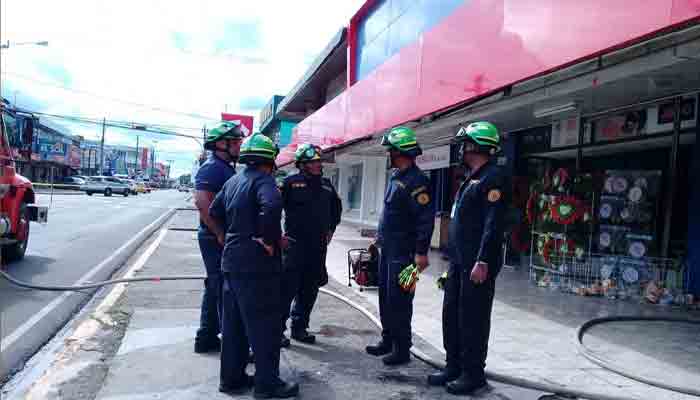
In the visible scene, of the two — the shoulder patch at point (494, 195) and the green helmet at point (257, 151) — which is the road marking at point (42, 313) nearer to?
the green helmet at point (257, 151)

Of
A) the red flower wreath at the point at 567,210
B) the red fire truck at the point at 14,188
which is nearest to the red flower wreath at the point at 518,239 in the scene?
the red flower wreath at the point at 567,210

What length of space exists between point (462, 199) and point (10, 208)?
7774 millimetres

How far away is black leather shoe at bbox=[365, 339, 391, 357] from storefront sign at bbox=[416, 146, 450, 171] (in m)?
7.85

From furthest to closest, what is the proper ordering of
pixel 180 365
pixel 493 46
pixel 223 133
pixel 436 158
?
pixel 436 158, pixel 493 46, pixel 223 133, pixel 180 365

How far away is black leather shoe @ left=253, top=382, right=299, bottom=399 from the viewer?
3.61 metres

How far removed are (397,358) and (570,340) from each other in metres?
2.07

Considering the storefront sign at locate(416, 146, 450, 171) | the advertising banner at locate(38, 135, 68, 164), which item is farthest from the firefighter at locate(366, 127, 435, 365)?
the advertising banner at locate(38, 135, 68, 164)

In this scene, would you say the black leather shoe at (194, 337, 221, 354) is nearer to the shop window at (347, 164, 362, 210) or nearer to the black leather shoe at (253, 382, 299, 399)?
the black leather shoe at (253, 382, 299, 399)

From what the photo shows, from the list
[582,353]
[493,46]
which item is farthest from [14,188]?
[582,353]

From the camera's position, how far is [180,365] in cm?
425

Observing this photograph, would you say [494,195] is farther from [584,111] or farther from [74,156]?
[74,156]

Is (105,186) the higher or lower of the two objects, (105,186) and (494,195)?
the lower

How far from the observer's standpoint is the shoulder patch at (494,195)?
12.5 feet

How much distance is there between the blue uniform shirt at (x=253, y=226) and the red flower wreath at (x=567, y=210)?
5796mm
